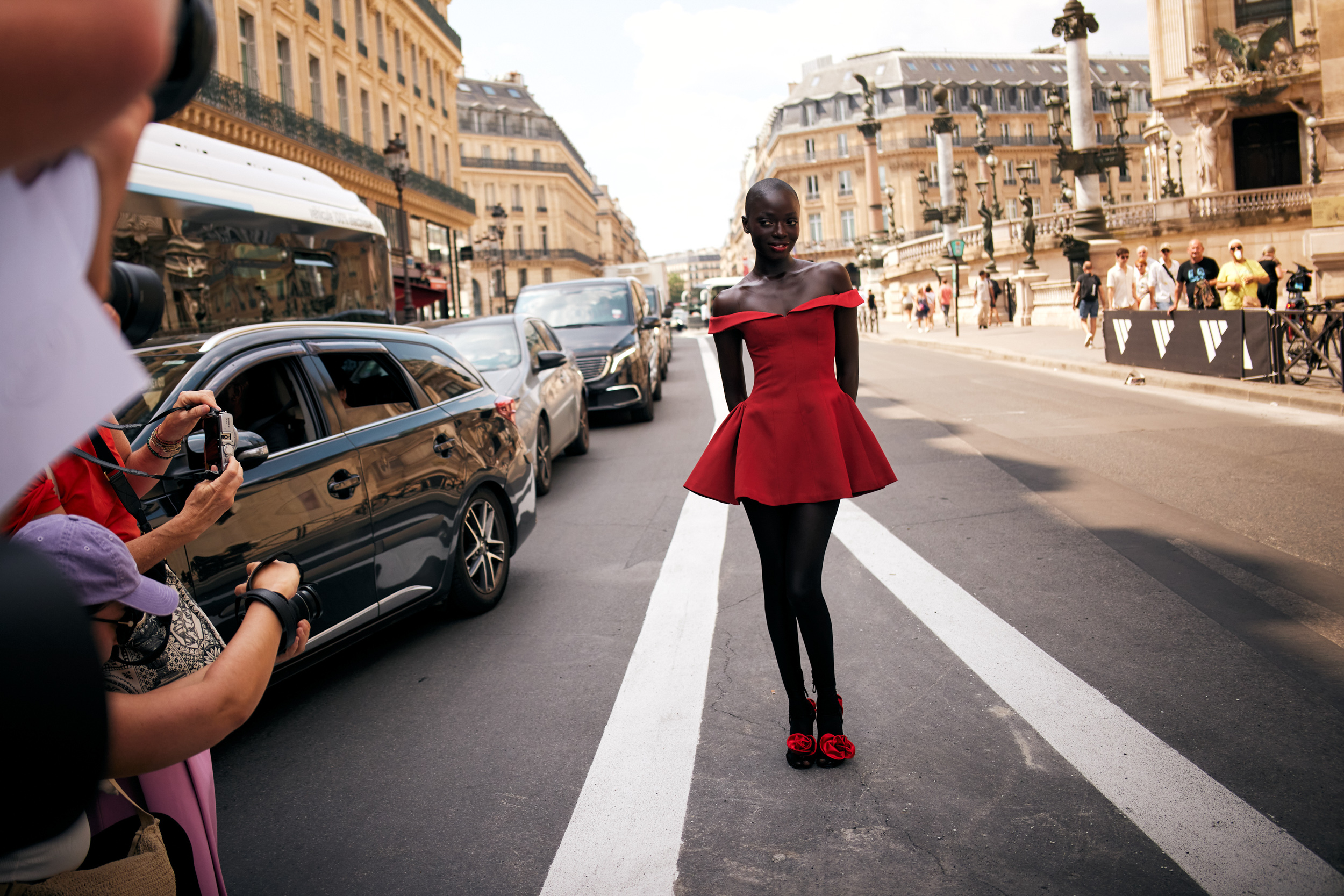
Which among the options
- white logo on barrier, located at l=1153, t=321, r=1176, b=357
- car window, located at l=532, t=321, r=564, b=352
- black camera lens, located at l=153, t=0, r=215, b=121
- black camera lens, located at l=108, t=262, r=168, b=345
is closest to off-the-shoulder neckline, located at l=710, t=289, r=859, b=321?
black camera lens, located at l=108, t=262, r=168, b=345

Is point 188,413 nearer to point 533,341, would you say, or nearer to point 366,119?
point 533,341

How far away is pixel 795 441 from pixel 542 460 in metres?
6.43

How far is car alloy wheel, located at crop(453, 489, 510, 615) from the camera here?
537cm

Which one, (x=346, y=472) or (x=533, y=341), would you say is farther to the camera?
(x=533, y=341)

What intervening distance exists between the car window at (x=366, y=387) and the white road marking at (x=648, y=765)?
1.66 meters

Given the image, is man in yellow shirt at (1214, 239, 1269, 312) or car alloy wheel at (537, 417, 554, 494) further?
man in yellow shirt at (1214, 239, 1269, 312)

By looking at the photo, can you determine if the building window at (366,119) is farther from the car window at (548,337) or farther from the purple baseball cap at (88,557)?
the purple baseball cap at (88,557)

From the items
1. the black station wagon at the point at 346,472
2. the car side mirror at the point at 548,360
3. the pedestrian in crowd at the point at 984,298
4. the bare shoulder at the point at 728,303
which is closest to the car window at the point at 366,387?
the black station wagon at the point at 346,472

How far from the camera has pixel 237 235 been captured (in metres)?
11.7

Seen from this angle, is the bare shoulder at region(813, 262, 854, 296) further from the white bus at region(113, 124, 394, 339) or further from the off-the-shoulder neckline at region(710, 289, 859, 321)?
the white bus at region(113, 124, 394, 339)

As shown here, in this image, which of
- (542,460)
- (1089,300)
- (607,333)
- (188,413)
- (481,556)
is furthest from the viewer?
(1089,300)

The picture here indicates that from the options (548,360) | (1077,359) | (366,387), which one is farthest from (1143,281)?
(366,387)

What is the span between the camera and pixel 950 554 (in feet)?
20.7

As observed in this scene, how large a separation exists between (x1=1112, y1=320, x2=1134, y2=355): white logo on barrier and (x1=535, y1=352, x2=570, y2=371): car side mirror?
1103 centimetres
